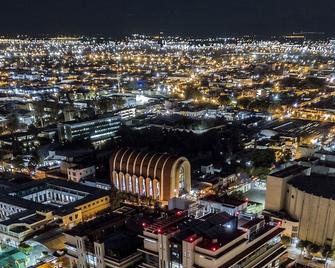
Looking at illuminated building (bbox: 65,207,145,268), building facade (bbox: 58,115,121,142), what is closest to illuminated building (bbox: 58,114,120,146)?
building facade (bbox: 58,115,121,142)

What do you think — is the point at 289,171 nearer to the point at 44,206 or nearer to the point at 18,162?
the point at 44,206

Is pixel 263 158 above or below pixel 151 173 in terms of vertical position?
below

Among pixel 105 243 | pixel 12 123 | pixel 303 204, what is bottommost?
pixel 12 123

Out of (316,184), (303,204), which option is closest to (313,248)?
(303,204)

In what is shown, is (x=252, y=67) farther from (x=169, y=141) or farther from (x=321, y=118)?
(x=169, y=141)

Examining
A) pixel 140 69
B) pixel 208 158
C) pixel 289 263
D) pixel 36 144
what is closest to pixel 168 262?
pixel 289 263

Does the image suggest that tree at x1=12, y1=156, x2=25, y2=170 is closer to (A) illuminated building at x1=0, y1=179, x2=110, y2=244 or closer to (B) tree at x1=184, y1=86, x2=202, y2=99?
(A) illuminated building at x1=0, y1=179, x2=110, y2=244
